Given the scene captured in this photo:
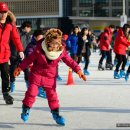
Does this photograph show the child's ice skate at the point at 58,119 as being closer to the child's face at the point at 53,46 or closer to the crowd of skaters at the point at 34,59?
the crowd of skaters at the point at 34,59

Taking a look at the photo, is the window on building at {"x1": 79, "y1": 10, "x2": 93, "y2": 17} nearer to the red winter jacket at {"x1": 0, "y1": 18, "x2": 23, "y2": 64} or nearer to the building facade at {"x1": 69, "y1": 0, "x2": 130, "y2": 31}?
the building facade at {"x1": 69, "y1": 0, "x2": 130, "y2": 31}

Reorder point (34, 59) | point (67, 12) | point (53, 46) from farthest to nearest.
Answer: point (67, 12), point (34, 59), point (53, 46)

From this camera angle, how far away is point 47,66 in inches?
217

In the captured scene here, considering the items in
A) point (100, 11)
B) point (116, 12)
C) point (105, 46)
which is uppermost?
point (100, 11)

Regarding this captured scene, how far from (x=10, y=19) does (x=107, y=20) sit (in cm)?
8159

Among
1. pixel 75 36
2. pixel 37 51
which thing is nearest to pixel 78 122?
pixel 37 51

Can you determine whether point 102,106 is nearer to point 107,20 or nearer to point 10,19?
point 10,19

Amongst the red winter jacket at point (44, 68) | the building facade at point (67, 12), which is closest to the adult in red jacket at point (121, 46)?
the red winter jacket at point (44, 68)

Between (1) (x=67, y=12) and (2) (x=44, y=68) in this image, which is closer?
(2) (x=44, y=68)

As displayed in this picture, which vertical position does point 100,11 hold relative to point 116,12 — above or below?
above

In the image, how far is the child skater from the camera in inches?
210

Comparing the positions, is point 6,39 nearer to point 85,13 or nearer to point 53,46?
point 53,46

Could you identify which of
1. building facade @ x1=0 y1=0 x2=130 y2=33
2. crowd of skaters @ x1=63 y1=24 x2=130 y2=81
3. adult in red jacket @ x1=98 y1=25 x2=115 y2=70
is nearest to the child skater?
crowd of skaters @ x1=63 y1=24 x2=130 y2=81

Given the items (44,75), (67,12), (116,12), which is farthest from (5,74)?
(116,12)
